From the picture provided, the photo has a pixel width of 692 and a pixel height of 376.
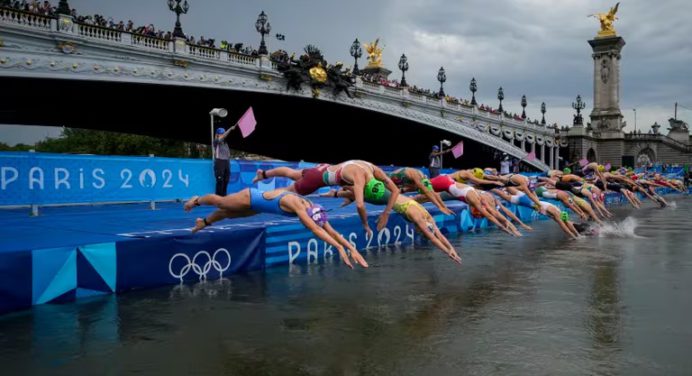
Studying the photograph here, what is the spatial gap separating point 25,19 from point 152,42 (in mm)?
8488

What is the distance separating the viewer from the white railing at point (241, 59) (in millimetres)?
41750

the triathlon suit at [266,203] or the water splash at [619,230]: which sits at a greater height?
the triathlon suit at [266,203]

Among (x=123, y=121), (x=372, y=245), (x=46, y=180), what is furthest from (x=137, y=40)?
(x=372, y=245)

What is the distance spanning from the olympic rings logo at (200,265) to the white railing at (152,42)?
1130 inches

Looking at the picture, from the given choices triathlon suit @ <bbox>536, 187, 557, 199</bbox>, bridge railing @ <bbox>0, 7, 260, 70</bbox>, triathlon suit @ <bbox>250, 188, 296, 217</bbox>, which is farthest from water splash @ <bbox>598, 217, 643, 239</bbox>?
bridge railing @ <bbox>0, 7, 260, 70</bbox>

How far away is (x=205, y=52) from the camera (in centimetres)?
4000

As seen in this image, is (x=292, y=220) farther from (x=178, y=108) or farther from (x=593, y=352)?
(x=178, y=108)

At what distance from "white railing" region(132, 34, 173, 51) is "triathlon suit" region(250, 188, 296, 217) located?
2958 cm

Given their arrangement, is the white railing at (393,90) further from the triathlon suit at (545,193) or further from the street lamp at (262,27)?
the triathlon suit at (545,193)

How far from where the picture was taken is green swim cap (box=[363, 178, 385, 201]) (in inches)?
412

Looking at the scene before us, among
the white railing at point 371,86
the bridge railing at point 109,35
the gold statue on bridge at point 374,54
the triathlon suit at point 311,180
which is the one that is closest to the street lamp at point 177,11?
the bridge railing at point 109,35

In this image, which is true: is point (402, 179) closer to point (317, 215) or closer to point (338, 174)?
point (338, 174)

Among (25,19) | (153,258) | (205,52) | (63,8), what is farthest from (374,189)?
(205,52)

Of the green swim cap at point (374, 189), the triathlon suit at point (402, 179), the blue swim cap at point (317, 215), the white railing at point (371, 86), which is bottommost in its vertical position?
the blue swim cap at point (317, 215)
